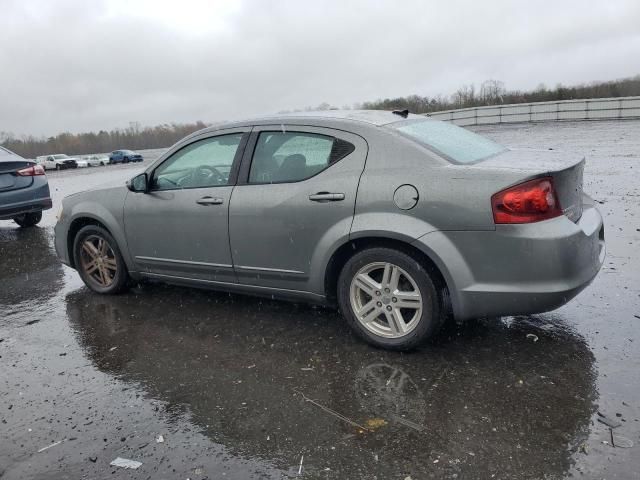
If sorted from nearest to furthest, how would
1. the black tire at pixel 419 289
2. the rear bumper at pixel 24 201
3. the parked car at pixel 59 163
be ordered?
the black tire at pixel 419 289 → the rear bumper at pixel 24 201 → the parked car at pixel 59 163

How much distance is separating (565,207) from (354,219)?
135cm

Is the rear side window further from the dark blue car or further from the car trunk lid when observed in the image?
the dark blue car

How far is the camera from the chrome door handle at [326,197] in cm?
377

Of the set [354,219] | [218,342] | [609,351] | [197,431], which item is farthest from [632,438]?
[218,342]

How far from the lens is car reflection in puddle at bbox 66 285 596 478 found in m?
2.66

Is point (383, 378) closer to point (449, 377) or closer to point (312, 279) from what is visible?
point (449, 377)

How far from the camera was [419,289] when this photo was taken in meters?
3.56

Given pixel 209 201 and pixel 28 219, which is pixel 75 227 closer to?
pixel 209 201

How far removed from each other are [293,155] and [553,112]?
31.0 m

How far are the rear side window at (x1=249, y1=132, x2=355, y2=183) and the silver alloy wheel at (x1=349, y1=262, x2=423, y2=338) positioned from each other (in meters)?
0.85

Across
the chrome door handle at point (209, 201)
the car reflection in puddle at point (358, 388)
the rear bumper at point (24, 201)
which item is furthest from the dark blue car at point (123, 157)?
the chrome door handle at point (209, 201)

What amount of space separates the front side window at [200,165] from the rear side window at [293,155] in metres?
0.27

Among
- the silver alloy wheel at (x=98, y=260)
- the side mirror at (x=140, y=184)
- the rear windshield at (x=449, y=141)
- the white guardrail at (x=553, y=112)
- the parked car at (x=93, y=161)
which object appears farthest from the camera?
the parked car at (x=93, y=161)

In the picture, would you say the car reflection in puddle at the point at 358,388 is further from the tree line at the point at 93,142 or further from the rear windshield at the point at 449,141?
the tree line at the point at 93,142
